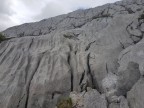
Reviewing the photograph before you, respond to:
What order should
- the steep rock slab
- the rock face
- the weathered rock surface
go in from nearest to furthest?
1. the steep rock slab
2. the weathered rock surface
3. the rock face

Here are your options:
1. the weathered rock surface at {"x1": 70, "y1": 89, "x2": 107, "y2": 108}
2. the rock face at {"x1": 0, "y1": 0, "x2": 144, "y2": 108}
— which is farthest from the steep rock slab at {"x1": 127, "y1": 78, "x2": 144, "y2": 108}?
the weathered rock surface at {"x1": 70, "y1": 89, "x2": 107, "y2": 108}

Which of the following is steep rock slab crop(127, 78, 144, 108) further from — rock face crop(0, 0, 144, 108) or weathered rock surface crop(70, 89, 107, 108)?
weathered rock surface crop(70, 89, 107, 108)

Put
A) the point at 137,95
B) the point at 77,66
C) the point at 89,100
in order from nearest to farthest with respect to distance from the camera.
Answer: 1. the point at 137,95
2. the point at 89,100
3. the point at 77,66

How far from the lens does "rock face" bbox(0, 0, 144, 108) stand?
Answer: 17078 millimetres

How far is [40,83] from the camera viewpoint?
22031 mm

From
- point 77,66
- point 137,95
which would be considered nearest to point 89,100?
point 137,95

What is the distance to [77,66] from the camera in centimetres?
2334

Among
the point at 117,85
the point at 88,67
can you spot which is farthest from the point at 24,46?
the point at 117,85

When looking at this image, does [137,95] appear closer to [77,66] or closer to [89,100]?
[89,100]

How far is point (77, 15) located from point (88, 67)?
2561cm

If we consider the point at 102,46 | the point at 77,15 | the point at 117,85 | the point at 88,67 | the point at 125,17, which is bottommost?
the point at 117,85

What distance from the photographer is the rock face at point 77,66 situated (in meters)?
17.1

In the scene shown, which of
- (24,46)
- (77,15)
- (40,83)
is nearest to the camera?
(40,83)

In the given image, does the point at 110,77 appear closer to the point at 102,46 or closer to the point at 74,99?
the point at 74,99
